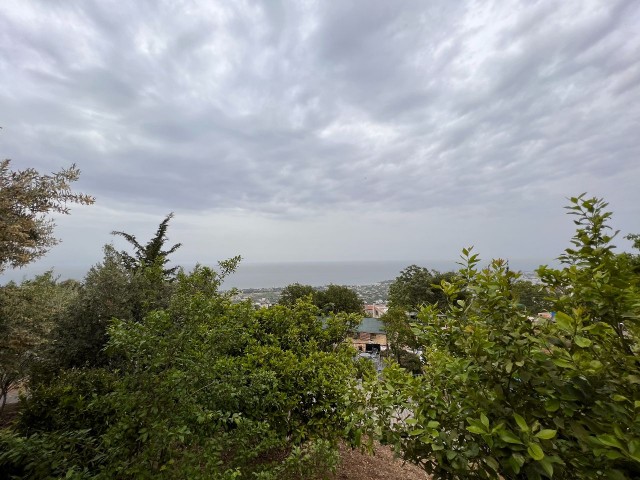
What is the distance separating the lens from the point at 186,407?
2.85 metres

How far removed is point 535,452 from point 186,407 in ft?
8.90

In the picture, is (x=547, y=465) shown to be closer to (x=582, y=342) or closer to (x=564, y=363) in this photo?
(x=564, y=363)

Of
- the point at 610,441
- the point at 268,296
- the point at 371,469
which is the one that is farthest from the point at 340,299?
the point at 610,441

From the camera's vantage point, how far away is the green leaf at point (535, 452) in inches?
56.8

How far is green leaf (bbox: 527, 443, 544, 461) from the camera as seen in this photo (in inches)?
56.8

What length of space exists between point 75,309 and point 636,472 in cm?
1235

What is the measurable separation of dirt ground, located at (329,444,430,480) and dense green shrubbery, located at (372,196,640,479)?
15.4 feet

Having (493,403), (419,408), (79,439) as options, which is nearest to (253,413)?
(79,439)

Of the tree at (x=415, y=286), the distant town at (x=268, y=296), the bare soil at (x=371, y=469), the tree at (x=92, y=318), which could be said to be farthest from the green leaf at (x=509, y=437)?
the tree at (x=415, y=286)

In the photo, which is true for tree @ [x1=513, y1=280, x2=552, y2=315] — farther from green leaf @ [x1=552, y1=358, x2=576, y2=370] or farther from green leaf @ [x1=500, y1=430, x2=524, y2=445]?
green leaf @ [x1=500, y1=430, x2=524, y2=445]

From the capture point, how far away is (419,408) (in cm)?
219

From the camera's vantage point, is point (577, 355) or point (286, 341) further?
point (286, 341)

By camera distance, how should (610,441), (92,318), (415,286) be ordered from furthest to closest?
1. (415,286)
2. (92,318)
3. (610,441)

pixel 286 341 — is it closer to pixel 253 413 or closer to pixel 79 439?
pixel 253 413
